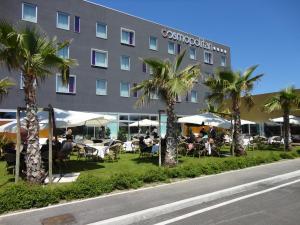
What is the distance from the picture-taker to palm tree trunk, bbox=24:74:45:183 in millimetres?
9328

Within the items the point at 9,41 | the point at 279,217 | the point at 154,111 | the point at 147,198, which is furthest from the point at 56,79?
the point at 279,217

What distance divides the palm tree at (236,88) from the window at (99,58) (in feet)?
46.5

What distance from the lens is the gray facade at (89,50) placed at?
25925mm

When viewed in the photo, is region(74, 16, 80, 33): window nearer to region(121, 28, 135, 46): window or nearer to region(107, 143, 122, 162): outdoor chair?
region(121, 28, 135, 46): window

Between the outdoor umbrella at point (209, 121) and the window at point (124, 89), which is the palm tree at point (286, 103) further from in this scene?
the window at point (124, 89)

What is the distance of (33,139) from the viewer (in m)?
9.42

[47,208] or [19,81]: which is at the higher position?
[19,81]

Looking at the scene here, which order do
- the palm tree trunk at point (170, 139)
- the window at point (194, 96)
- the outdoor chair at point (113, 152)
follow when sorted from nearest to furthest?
the palm tree trunk at point (170, 139) → the outdoor chair at point (113, 152) → the window at point (194, 96)

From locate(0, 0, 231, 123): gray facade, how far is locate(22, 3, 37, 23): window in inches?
10.2

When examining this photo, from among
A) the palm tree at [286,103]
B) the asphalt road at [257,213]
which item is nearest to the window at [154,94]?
the asphalt road at [257,213]

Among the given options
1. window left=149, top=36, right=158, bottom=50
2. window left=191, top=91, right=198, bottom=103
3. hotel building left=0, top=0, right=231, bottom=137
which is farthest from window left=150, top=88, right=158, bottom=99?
window left=191, top=91, right=198, bottom=103

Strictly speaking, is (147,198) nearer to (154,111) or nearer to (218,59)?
(154,111)

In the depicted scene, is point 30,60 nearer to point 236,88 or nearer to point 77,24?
point 236,88

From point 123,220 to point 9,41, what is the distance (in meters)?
5.78
